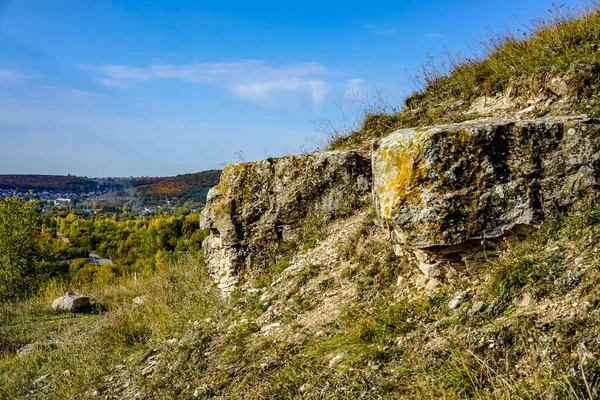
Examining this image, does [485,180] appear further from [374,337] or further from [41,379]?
[41,379]

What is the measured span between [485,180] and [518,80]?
3.95 m

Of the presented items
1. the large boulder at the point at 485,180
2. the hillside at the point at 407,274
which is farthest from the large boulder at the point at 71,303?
the large boulder at the point at 485,180

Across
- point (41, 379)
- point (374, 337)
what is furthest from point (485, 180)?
point (41, 379)

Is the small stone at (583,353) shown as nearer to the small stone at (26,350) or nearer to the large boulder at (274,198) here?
the large boulder at (274,198)

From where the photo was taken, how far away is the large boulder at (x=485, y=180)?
422 cm

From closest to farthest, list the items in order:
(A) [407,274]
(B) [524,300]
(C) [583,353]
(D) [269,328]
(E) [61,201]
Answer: (C) [583,353]
(B) [524,300]
(A) [407,274]
(D) [269,328]
(E) [61,201]

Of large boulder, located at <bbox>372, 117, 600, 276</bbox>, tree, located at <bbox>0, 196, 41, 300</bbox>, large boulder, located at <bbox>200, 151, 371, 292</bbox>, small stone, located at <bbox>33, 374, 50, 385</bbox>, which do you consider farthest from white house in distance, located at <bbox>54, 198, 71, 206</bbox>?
large boulder, located at <bbox>372, 117, 600, 276</bbox>

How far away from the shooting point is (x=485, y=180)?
14.0ft

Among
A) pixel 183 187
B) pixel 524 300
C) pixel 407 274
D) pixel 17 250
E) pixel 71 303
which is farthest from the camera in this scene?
pixel 183 187

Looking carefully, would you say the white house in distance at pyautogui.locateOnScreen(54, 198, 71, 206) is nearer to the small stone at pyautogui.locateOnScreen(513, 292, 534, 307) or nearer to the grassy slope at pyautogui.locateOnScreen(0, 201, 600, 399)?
the grassy slope at pyautogui.locateOnScreen(0, 201, 600, 399)

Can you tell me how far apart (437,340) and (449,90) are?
6899 mm

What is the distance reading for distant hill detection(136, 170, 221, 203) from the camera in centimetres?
5918

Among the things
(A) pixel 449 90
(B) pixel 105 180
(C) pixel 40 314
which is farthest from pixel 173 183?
(A) pixel 449 90

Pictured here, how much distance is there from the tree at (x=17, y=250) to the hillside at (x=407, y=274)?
15185 millimetres
